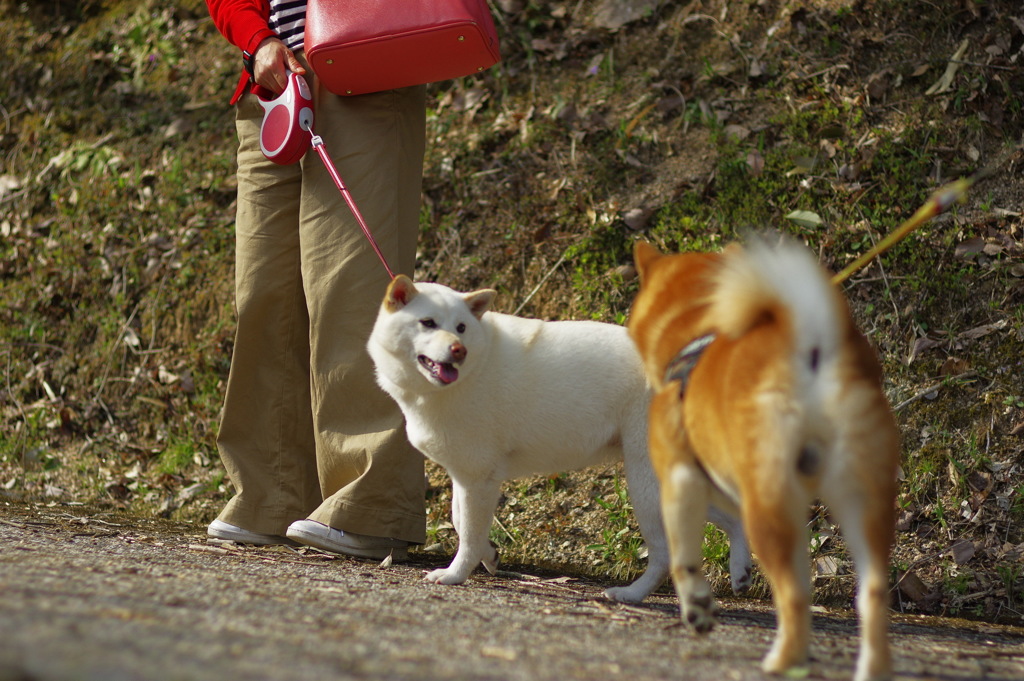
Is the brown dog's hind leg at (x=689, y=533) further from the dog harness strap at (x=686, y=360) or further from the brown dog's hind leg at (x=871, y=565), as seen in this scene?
the brown dog's hind leg at (x=871, y=565)

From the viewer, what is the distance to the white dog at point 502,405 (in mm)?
3082

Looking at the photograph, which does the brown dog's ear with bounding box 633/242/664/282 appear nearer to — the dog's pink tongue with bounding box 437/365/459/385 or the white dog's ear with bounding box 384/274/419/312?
the dog's pink tongue with bounding box 437/365/459/385

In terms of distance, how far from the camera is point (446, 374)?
117 inches

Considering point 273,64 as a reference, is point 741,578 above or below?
below

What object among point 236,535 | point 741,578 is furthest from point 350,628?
point 236,535

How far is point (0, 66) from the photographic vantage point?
735 cm

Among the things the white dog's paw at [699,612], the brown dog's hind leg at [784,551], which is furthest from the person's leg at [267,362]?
the brown dog's hind leg at [784,551]

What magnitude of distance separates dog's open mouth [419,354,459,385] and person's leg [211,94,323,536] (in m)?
1.05

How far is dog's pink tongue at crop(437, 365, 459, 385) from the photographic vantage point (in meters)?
2.96

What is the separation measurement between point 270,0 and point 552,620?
2717 millimetres

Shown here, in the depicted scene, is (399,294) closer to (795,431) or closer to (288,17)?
(288,17)

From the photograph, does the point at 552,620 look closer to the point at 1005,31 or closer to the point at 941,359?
the point at 941,359

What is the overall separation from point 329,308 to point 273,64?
977 millimetres

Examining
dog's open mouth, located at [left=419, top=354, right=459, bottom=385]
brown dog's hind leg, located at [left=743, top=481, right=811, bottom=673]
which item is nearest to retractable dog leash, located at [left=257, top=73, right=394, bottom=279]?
→ dog's open mouth, located at [left=419, top=354, right=459, bottom=385]
